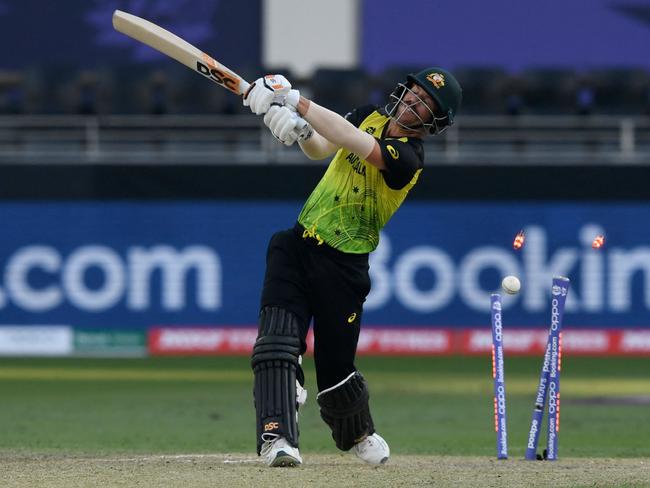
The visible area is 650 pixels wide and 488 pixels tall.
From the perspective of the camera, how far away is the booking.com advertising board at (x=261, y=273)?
16812mm

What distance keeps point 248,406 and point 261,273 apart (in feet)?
14.7

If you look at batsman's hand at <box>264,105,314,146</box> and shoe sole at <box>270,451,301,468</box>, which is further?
shoe sole at <box>270,451,301,468</box>

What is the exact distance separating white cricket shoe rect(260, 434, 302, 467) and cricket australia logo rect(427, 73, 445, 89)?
188 centimetres

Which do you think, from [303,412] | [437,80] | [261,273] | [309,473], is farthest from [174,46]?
[261,273]

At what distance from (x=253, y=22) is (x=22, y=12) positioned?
10.7 feet

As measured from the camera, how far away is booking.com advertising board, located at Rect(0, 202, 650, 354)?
16.8 metres

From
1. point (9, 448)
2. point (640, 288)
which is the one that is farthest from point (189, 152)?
point (9, 448)

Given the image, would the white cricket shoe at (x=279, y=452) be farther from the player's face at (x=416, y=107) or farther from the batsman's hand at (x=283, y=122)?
the player's face at (x=416, y=107)

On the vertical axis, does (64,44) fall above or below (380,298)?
above

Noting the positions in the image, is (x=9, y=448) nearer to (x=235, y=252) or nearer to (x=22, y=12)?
(x=235, y=252)

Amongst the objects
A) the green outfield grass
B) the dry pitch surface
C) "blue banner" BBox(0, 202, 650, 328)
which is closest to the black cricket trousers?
the dry pitch surface

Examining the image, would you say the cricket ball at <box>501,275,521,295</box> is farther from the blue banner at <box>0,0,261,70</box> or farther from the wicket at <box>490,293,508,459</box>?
the blue banner at <box>0,0,261,70</box>

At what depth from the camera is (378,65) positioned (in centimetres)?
1956

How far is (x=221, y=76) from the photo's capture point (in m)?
6.87
